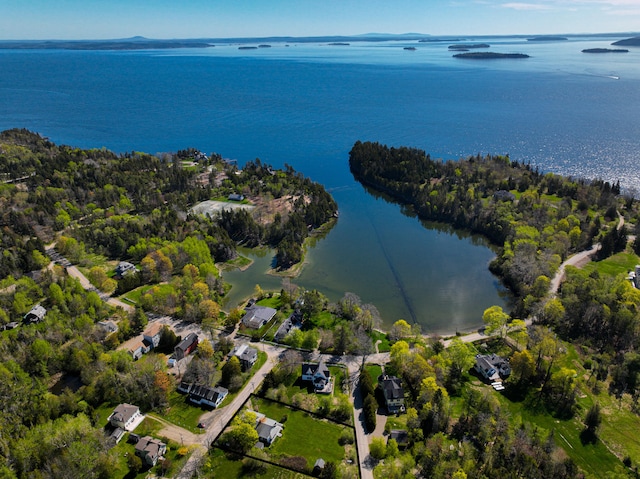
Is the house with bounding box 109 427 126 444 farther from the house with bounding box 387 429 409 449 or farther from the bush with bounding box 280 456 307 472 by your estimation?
the house with bounding box 387 429 409 449

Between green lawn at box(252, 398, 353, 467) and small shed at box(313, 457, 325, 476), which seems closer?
small shed at box(313, 457, 325, 476)

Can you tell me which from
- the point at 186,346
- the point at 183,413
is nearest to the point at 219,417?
the point at 183,413

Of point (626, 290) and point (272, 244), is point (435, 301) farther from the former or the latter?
point (272, 244)

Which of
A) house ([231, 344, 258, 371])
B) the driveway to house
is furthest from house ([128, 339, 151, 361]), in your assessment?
the driveway to house

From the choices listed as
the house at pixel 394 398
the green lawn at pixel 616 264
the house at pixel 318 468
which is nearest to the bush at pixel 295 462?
the house at pixel 318 468

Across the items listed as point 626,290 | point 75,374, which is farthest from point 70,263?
point 626,290

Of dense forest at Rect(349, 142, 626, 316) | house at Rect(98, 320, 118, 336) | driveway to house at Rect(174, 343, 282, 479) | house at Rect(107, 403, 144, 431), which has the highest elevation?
dense forest at Rect(349, 142, 626, 316)
